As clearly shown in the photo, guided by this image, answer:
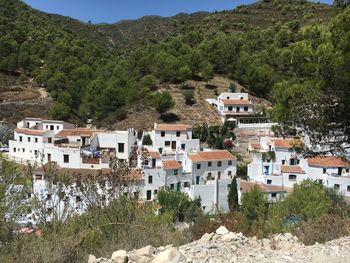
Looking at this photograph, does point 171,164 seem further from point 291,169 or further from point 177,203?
point 291,169

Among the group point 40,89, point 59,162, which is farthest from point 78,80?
point 59,162

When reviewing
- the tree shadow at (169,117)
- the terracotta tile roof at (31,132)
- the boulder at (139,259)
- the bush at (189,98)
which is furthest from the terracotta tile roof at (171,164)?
the boulder at (139,259)

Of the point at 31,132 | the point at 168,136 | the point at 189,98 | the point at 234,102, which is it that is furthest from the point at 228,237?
the point at 189,98

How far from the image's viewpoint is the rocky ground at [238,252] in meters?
5.08

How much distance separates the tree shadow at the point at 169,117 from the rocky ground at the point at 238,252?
31960 mm

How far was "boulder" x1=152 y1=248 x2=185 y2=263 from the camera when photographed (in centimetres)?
491

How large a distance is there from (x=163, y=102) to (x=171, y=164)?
14.3 metres

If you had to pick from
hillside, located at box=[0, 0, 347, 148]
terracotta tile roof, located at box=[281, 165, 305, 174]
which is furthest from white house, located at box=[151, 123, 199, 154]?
hillside, located at box=[0, 0, 347, 148]

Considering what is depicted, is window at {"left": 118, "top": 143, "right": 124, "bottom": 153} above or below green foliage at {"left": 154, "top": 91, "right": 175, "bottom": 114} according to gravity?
below

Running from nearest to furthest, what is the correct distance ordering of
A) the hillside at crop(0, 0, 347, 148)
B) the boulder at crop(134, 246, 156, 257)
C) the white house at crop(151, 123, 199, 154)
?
the boulder at crop(134, 246, 156, 257) → the white house at crop(151, 123, 199, 154) → the hillside at crop(0, 0, 347, 148)

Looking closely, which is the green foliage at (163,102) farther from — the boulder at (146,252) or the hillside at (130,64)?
the boulder at (146,252)

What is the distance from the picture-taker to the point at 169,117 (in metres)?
38.4

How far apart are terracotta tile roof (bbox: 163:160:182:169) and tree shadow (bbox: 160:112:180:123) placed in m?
13.3

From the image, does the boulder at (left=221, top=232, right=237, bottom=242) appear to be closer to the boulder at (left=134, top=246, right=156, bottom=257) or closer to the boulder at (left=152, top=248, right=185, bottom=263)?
the boulder at (left=152, top=248, right=185, bottom=263)
